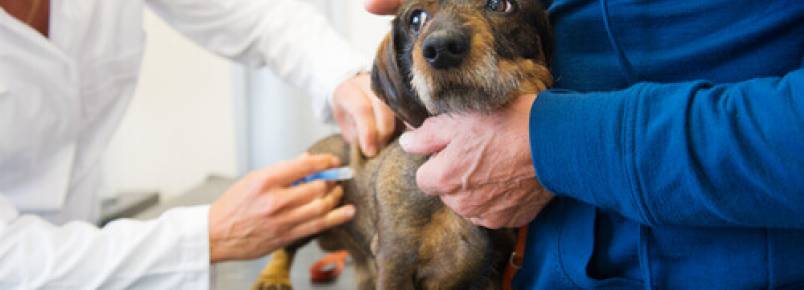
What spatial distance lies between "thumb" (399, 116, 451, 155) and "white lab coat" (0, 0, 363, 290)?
0.46 meters

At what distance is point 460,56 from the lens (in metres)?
0.81

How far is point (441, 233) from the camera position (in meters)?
1.05

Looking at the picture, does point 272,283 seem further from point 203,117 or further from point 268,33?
point 203,117

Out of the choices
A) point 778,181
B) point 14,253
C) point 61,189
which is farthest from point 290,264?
point 778,181

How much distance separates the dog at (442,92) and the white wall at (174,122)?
181 centimetres

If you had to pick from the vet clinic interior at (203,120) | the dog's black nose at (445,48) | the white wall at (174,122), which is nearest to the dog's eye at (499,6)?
the dog's black nose at (445,48)

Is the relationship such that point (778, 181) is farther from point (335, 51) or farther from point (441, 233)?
point (335, 51)

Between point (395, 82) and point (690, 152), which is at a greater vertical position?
point (690, 152)

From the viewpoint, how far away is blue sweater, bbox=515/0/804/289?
620mm

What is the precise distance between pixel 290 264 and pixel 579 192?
3.14 feet

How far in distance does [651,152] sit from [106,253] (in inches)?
35.4

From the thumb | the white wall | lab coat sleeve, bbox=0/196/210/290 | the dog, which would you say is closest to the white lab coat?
lab coat sleeve, bbox=0/196/210/290

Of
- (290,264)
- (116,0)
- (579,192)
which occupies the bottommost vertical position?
(290,264)

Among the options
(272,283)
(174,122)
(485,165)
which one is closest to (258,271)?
(272,283)
